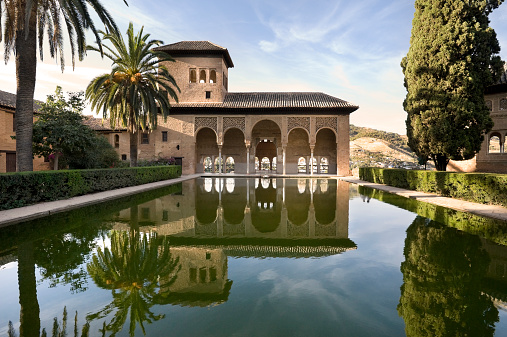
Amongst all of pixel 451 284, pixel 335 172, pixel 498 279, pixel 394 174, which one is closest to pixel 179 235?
pixel 451 284

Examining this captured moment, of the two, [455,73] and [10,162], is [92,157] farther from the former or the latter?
[455,73]

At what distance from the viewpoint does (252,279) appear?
326 cm

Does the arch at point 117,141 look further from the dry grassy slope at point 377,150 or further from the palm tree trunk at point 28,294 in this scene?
the dry grassy slope at point 377,150

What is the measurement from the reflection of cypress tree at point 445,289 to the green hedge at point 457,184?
15.7 ft

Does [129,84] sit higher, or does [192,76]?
[192,76]

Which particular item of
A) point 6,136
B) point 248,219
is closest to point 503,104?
point 248,219

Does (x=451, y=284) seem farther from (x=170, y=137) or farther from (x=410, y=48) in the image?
(x=170, y=137)

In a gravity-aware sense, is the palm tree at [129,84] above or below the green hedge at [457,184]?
above

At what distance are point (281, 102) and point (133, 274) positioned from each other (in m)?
24.7

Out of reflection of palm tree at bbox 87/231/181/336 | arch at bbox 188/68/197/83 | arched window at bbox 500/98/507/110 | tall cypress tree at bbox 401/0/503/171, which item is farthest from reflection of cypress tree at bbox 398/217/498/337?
arch at bbox 188/68/197/83

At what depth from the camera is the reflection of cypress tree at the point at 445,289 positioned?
231 cm

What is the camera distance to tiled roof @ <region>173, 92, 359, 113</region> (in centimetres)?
2559

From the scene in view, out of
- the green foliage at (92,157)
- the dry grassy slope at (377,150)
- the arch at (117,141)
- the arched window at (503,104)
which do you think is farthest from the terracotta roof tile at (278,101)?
the dry grassy slope at (377,150)

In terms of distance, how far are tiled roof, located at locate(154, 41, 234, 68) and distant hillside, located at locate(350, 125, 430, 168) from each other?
36.9m
